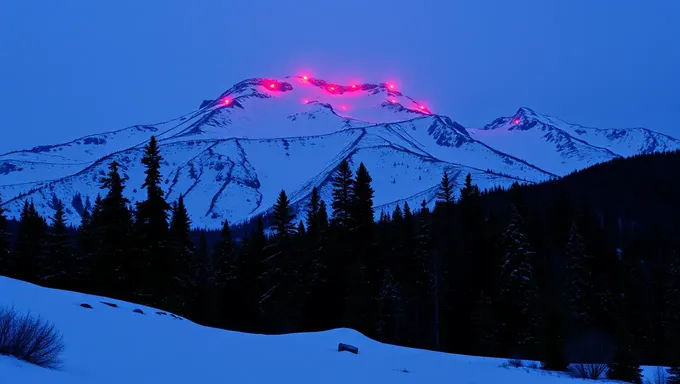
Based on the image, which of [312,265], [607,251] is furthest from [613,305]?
[312,265]

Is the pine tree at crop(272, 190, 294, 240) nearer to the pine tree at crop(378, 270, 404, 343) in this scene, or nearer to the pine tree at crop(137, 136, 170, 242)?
the pine tree at crop(378, 270, 404, 343)

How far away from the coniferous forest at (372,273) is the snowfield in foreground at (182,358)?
53.3 feet

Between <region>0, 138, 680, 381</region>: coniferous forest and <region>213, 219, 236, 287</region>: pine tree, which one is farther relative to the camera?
<region>213, 219, 236, 287</region>: pine tree

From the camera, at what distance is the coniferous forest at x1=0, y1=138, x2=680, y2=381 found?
3847 centimetres

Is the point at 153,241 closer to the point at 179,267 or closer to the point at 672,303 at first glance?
the point at 179,267

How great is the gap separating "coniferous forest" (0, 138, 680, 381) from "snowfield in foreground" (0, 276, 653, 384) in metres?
16.2

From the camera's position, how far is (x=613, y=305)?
47344 millimetres

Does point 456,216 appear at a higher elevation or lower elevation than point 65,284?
higher

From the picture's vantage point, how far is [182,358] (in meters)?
11.9

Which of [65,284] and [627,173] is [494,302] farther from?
[627,173]

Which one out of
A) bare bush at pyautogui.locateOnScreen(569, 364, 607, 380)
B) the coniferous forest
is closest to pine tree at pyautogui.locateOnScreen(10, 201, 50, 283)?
the coniferous forest

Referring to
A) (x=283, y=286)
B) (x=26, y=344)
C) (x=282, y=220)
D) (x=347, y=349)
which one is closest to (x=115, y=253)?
(x=283, y=286)

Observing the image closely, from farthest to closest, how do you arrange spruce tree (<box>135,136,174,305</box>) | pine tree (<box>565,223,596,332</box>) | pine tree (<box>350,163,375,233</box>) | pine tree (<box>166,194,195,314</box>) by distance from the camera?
1. pine tree (<box>350,163,375,233</box>)
2. pine tree (<box>565,223,596,332</box>)
3. pine tree (<box>166,194,195,314</box>)
4. spruce tree (<box>135,136,174,305</box>)

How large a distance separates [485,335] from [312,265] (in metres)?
14.3
